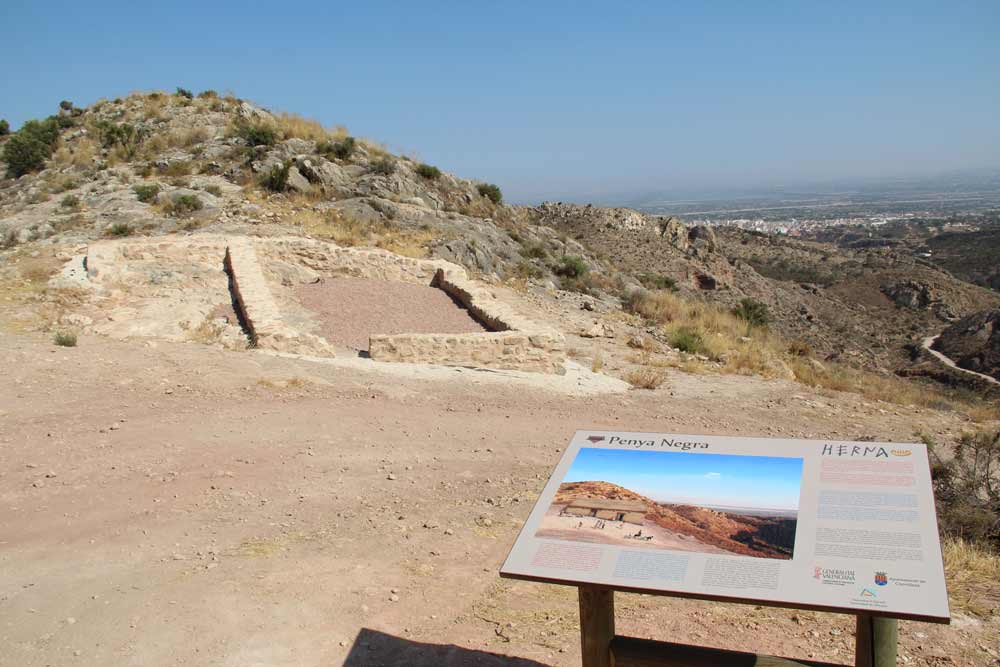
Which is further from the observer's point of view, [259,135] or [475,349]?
[259,135]

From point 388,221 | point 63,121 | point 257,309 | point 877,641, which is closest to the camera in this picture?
point 877,641

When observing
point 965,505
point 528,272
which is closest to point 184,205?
point 528,272

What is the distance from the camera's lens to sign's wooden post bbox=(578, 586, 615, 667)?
282cm

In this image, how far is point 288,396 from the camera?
766cm

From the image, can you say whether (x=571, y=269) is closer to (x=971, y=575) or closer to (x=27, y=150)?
(x=971, y=575)

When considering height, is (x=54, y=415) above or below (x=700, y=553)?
below

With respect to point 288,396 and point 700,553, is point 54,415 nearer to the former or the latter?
point 288,396

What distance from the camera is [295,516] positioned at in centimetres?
515

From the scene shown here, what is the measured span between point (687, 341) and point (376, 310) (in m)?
5.61

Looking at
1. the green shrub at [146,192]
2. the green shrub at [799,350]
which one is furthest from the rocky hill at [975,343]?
the green shrub at [146,192]

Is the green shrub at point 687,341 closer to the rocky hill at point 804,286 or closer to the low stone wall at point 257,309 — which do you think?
the low stone wall at point 257,309

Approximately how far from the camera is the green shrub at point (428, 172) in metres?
24.5

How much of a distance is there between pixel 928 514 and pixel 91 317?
1032cm

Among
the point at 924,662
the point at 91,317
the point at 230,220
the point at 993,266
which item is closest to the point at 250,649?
the point at 924,662
